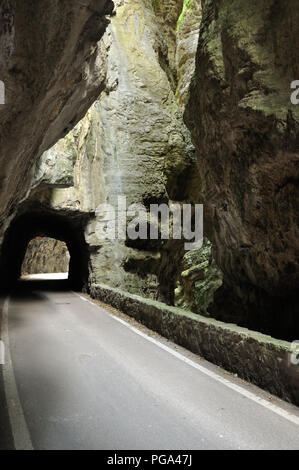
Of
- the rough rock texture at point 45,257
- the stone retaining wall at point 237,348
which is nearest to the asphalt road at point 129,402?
the stone retaining wall at point 237,348

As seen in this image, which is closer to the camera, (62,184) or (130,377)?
(130,377)

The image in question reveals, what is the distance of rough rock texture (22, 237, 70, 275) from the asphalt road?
37536mm

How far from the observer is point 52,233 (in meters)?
28.8

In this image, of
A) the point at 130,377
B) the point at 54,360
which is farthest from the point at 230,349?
the point at 54,360

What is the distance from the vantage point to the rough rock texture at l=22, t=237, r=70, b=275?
4431 centimetres

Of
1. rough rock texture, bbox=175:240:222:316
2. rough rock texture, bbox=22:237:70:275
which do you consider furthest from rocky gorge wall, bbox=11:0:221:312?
rough rock texture, bbox=22:237:70:275

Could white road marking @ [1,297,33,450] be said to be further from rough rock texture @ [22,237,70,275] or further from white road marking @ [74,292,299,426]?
rough rock texture @ [22,237,70,275]

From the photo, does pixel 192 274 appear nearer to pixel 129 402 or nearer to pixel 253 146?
pixel 253 146

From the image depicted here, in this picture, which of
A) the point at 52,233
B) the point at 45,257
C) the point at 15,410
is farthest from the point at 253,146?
the point at 45,257

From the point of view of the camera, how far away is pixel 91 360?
272 inches

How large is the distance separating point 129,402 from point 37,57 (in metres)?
4.64

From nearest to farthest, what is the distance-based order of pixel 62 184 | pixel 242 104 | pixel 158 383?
1. pixel 158 383
2. pixel 242 104
3. pixel 62 184
